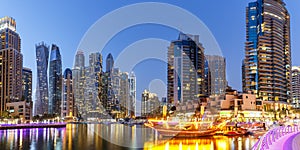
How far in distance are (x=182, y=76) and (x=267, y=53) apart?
28300 millimetres

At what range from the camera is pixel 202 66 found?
130 meters

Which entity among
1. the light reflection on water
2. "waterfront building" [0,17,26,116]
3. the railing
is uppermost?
"waterfront building" [0,17,26,116]

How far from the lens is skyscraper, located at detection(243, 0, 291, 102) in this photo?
97.8 metres

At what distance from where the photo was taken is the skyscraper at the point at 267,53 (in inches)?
3848

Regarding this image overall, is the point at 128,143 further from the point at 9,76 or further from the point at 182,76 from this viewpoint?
the point at 9,76

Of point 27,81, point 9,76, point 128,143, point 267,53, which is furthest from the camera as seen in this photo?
point 27,81

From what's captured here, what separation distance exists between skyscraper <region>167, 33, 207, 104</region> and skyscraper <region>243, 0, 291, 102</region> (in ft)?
61.6

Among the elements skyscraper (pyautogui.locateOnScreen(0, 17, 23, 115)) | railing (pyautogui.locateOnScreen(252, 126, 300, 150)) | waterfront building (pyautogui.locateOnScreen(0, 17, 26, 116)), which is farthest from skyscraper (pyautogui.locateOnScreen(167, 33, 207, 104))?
railing (pyautogui.locateOnScreen(252, 126, 300, 150))

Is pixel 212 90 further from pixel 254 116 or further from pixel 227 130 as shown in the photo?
pixel 227 130

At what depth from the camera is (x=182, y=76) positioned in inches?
4429

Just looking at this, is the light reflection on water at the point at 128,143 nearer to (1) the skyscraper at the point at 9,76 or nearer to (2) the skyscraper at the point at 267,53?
(2) the skyscraper at the point at 267,53

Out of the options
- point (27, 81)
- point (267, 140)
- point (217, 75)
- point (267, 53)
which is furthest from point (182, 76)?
point (267, 140)

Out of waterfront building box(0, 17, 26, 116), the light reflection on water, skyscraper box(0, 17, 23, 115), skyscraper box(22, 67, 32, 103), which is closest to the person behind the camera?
the light reflection on water

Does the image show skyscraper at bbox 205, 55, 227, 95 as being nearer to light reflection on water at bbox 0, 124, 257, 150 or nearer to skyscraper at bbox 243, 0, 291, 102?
skyscraper at bbox 243, 0, 291, 102
